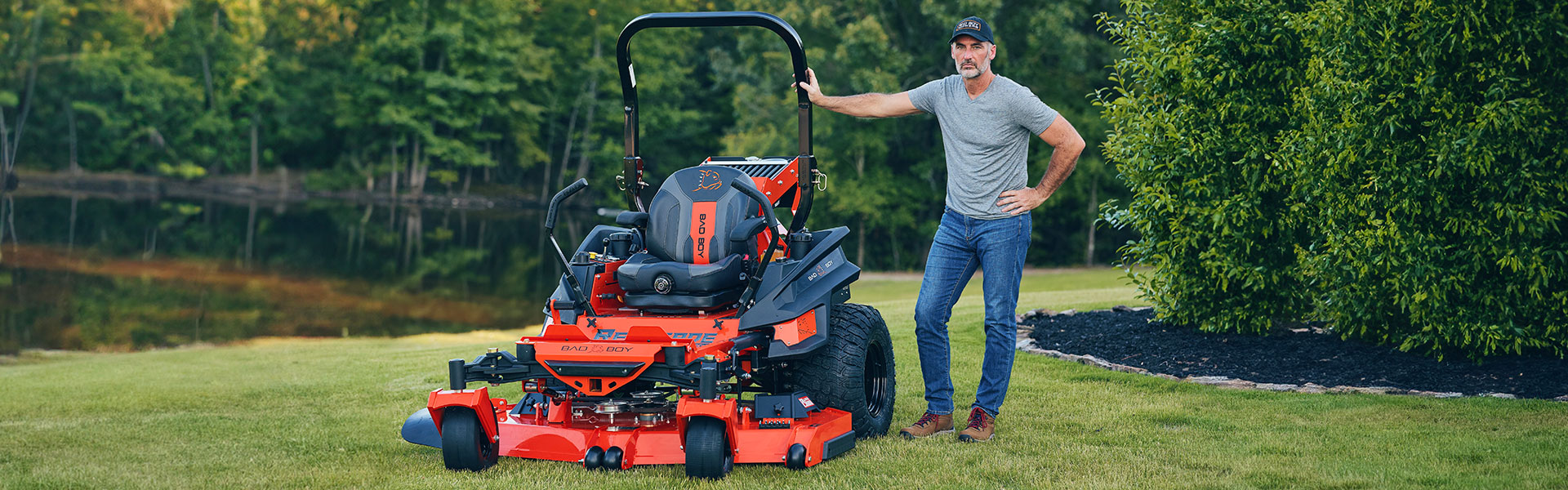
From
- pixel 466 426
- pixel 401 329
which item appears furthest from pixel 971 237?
pixel 401 329

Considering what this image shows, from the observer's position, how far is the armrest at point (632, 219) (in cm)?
660

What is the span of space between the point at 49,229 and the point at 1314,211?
1287 inches

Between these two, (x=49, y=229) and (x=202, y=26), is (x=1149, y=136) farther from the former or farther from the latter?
(x=202, y=26)

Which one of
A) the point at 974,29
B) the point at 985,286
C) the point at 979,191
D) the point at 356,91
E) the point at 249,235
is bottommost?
the point at 249,235

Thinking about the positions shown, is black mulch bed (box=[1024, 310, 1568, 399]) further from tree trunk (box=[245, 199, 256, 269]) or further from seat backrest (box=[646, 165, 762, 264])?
tree trunk (box=[245, 199, 256, 269])

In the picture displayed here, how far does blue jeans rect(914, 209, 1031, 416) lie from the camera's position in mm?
6191

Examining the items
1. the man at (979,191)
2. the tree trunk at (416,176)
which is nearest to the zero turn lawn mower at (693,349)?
the man at (979,191)

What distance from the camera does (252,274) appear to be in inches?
953

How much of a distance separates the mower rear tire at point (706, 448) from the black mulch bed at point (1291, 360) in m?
4.08

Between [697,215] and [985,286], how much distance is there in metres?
1.49

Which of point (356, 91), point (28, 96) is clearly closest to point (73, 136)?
point (28, 96)

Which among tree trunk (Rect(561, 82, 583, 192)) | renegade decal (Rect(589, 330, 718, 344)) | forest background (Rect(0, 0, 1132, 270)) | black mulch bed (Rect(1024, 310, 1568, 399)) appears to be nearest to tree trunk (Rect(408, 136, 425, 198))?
forest background (Rect(0, 0, 1132, 270))

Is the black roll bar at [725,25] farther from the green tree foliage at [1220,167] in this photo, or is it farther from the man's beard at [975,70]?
the green tree foliage at [1220,167]

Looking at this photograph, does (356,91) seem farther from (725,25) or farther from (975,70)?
(975,70)
